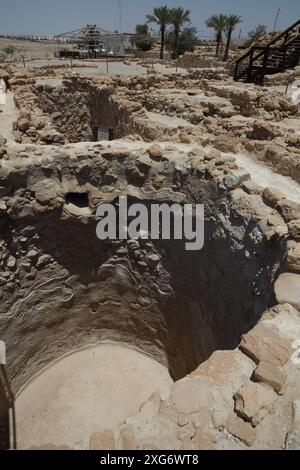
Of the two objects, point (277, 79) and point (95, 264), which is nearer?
point (95, 264)

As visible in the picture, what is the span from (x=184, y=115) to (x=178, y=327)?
19.8ft

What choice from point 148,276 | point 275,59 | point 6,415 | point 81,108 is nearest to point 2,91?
point 81,108

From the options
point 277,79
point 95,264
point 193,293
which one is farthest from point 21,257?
point 277,79

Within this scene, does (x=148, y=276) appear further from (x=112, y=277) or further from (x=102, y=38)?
(x=102, y=38)

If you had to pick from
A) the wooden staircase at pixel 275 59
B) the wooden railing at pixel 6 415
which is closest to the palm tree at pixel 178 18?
the wooden staircase at pixel 275 59

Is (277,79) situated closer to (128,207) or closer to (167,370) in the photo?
(128,207)

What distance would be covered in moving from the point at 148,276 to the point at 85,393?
2.86m

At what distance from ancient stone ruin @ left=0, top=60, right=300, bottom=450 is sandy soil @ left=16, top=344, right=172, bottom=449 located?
3 centimetres

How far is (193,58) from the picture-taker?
20562mm

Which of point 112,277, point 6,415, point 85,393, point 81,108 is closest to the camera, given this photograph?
point 6,415

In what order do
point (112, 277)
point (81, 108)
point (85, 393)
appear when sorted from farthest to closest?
point (81, 108) < point (112, 277) < point (85, 393)

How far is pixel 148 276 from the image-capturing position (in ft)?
23.1

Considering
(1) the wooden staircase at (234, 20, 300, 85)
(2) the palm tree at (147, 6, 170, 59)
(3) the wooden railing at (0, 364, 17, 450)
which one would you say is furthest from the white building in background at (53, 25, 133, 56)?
(3) the wooden railing at (0, 364, 17, 450)

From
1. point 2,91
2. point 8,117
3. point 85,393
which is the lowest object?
point 85,393
